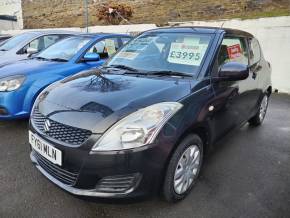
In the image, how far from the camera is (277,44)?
268 inches

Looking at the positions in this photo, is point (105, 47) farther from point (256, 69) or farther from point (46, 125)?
point (46, 125)

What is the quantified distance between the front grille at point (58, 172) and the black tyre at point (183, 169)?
2.43 feet

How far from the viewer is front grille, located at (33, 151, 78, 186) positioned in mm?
2100

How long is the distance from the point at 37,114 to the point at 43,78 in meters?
1.62

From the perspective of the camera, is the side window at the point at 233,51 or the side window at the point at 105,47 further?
the side window at the point at 105,47

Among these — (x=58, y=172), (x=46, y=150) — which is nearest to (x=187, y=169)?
(x=58, y=172)

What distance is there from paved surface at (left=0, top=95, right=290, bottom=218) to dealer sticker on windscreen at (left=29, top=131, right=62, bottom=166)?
46 cm

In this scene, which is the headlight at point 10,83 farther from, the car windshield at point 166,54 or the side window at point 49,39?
the side window at point 49,39

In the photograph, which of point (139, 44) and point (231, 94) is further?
point (139, 44)

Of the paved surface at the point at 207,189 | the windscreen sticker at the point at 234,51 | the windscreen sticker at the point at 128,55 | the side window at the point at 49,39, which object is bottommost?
the paved surface at the point at 207,189

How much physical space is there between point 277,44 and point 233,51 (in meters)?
4.24

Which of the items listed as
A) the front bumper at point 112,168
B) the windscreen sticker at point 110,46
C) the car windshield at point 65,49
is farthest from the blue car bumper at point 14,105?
the windscreen sticker at point 110,46

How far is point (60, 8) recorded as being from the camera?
70.2 ft

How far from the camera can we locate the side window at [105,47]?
4970 millimetres
